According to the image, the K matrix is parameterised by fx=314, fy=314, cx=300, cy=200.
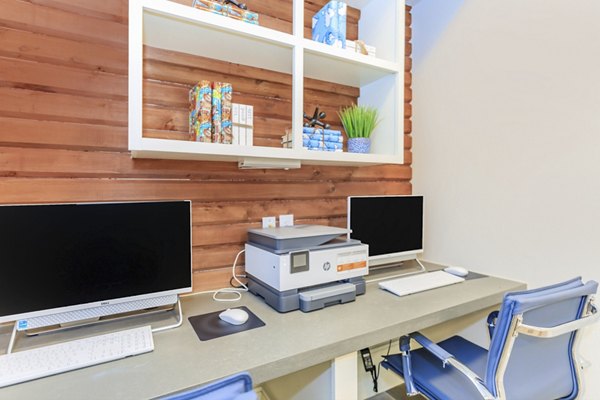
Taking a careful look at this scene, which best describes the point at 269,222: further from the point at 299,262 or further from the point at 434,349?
the point at 434,349

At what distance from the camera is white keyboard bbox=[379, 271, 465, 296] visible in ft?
5.25

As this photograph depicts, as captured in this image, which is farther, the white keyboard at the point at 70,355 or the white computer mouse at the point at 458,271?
the white computer mouse at the point at 458,271

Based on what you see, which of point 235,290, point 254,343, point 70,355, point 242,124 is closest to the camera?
point 70,355

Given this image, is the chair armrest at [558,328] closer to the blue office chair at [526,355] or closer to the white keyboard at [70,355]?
the blue office chair at [526,355]

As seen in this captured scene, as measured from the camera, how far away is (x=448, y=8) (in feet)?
6.96

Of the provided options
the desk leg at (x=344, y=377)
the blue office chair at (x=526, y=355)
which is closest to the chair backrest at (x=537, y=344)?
the blue office chair at (x=526, y=355)

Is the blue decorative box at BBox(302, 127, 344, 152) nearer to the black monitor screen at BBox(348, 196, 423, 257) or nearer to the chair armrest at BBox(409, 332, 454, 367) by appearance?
the black monitor screen at BBox(348, 196, 423, 257)

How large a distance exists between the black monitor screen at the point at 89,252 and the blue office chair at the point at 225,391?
0.70 metres

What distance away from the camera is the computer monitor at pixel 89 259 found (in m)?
1.06

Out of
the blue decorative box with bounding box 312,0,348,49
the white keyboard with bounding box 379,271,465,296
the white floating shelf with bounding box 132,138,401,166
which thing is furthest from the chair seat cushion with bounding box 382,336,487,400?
the blue decorative box with bounding box 312,0,348,49

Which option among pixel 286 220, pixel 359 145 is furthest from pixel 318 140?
pixel 286 220

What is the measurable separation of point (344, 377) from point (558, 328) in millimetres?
746

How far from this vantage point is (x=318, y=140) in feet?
5.44

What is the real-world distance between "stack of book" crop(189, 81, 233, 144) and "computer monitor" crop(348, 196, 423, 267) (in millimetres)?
816
